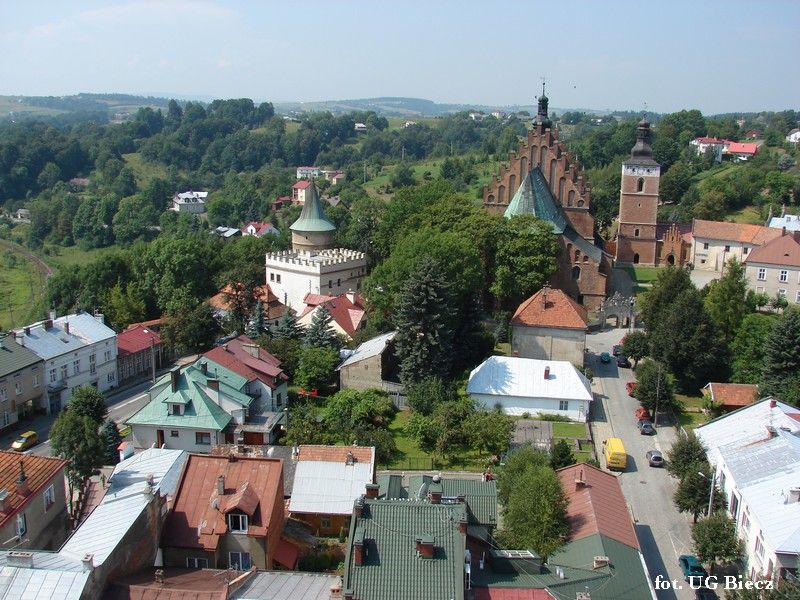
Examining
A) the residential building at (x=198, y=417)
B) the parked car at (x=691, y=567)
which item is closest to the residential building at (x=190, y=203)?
the residential building at (x=198, y=417)

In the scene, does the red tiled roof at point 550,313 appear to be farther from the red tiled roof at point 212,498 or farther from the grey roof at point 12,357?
the grey roof at point 12,357

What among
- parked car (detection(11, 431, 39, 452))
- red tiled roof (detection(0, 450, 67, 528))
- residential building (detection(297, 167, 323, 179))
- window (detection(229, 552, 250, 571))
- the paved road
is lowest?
parked car (detection(11, 431, 39, 452))

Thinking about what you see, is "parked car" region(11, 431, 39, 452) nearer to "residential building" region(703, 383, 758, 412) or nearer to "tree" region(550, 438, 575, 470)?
"tree" region(550, 438, 575, 470)

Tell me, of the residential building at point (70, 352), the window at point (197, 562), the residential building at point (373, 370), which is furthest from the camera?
the residential building at point (70, 352)

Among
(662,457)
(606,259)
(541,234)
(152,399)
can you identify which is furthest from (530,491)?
(606,259)

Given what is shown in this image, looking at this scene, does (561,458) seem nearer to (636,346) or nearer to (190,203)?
(636,346)

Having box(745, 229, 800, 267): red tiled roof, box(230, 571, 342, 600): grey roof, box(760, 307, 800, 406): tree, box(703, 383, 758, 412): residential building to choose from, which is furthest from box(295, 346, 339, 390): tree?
box(745, 229, 800, 267): red tiled roof

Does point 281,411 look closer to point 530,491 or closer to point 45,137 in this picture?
point 530,491
